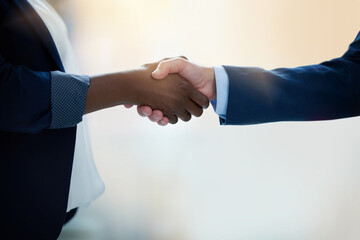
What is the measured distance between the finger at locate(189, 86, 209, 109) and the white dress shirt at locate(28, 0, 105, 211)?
0.38 metres

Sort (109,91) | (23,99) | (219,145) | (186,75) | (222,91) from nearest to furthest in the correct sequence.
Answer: (23,99), (109,91), (222,91), (186,75), (219,145)

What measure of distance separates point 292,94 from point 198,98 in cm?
30

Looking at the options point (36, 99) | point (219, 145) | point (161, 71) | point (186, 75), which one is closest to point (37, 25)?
point (36, 99)

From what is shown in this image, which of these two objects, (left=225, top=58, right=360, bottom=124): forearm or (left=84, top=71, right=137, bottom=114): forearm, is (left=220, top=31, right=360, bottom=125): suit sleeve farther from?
(left=84, top=71, right=137, bottom=114): forearm

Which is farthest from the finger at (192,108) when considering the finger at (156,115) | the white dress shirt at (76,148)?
the white dress shirt at (76,148)

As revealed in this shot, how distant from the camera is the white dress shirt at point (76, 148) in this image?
892mm

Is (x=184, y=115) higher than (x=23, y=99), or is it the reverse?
(x=23, y=99)

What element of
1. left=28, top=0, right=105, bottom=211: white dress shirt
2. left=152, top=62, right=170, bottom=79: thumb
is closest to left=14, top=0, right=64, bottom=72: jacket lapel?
left=28, top=0, right=105, bottom=211: white dress shirt

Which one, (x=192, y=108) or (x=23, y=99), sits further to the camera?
(x=192, y=108)

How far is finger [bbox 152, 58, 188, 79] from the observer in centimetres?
93

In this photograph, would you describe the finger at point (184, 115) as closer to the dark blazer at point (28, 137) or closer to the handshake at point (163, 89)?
the handshake at point (163, 89)

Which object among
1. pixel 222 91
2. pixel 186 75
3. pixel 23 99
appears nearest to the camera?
pixel 23 99

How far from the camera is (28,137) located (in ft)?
2.42

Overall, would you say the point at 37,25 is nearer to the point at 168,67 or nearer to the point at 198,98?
the point at 168,67
